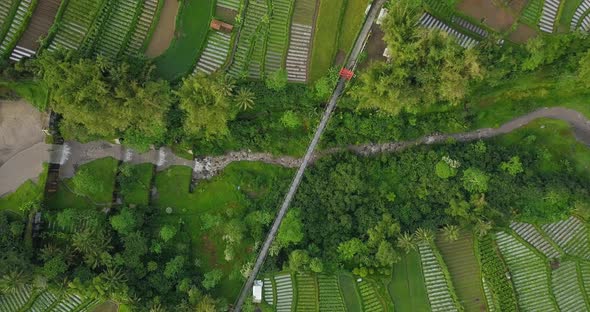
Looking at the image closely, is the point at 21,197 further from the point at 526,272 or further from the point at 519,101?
the point at 526,272

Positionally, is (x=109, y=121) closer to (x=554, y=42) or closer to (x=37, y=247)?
(x=37, y=247)

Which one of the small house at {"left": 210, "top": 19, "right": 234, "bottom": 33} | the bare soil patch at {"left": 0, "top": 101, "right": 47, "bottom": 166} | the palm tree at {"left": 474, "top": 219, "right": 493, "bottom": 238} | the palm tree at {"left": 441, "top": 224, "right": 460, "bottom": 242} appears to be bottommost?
the palm tree at {"left": 441, "top": 224, "right": 460, "bottom": 242}

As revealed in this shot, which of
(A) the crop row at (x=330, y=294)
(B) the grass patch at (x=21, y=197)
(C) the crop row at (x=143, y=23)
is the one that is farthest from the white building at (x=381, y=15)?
(B) the grass patch at (x=21, y=197)

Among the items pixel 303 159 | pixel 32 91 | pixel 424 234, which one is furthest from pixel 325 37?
pixel 32 91

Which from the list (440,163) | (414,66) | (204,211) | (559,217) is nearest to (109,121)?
(204,211)

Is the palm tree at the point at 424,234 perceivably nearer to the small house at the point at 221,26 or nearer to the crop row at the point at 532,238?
the crop row at the point at 532,238

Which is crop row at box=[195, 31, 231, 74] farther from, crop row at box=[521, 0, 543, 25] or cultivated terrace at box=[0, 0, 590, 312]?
crop row at box=[521, 0, 543, 25]

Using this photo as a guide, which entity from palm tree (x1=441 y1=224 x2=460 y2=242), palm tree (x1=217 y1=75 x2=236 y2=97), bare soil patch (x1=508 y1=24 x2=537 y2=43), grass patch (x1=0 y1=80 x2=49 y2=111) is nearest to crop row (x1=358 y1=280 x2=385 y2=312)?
palm tree (x1=441 y1=224 x2=460 y2=242)
